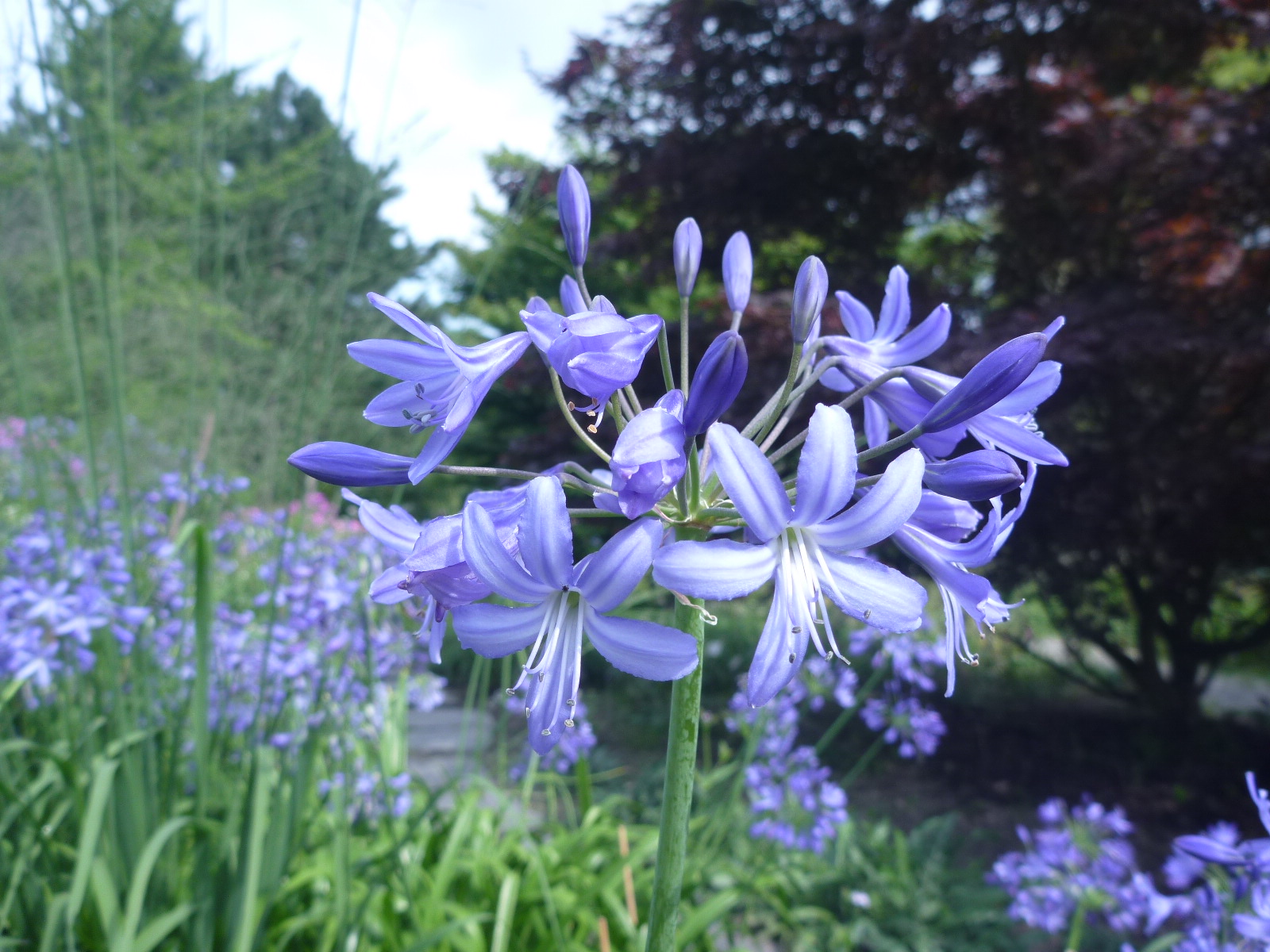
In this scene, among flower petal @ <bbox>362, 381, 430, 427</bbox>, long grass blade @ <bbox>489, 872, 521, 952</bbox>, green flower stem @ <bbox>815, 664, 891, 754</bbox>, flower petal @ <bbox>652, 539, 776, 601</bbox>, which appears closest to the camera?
flower petal @ <bbox>652, 539, 776, 601</bbox>

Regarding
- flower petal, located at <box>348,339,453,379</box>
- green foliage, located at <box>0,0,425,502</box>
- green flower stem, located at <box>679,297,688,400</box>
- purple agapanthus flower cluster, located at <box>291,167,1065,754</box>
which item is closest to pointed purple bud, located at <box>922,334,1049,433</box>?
purple agapanthus flower cluster, located at <box>291,167,1065,754</box>

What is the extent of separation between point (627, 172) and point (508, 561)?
5.75m

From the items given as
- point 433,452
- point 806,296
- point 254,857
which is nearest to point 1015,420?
point 806,296

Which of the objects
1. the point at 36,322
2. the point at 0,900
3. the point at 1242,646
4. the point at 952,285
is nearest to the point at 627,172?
the point at 952,285

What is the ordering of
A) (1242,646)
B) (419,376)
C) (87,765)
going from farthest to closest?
(1242,646) → (87,765) → (419,376)

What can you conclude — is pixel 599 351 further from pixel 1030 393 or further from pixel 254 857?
pixel 254 857

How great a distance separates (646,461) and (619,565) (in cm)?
12

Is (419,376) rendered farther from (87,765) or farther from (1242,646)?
(1242,646)

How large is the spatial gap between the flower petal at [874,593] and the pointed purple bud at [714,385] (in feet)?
0.76

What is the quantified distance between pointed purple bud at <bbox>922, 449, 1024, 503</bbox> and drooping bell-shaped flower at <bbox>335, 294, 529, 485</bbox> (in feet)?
1.96

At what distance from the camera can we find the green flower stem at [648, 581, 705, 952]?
108cm

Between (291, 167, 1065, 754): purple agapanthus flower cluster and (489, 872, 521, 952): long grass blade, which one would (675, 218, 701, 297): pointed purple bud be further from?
(489, 872, 521, 952): long grass blade

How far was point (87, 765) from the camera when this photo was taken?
2.23 m

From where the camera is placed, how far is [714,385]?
3.27 ft
